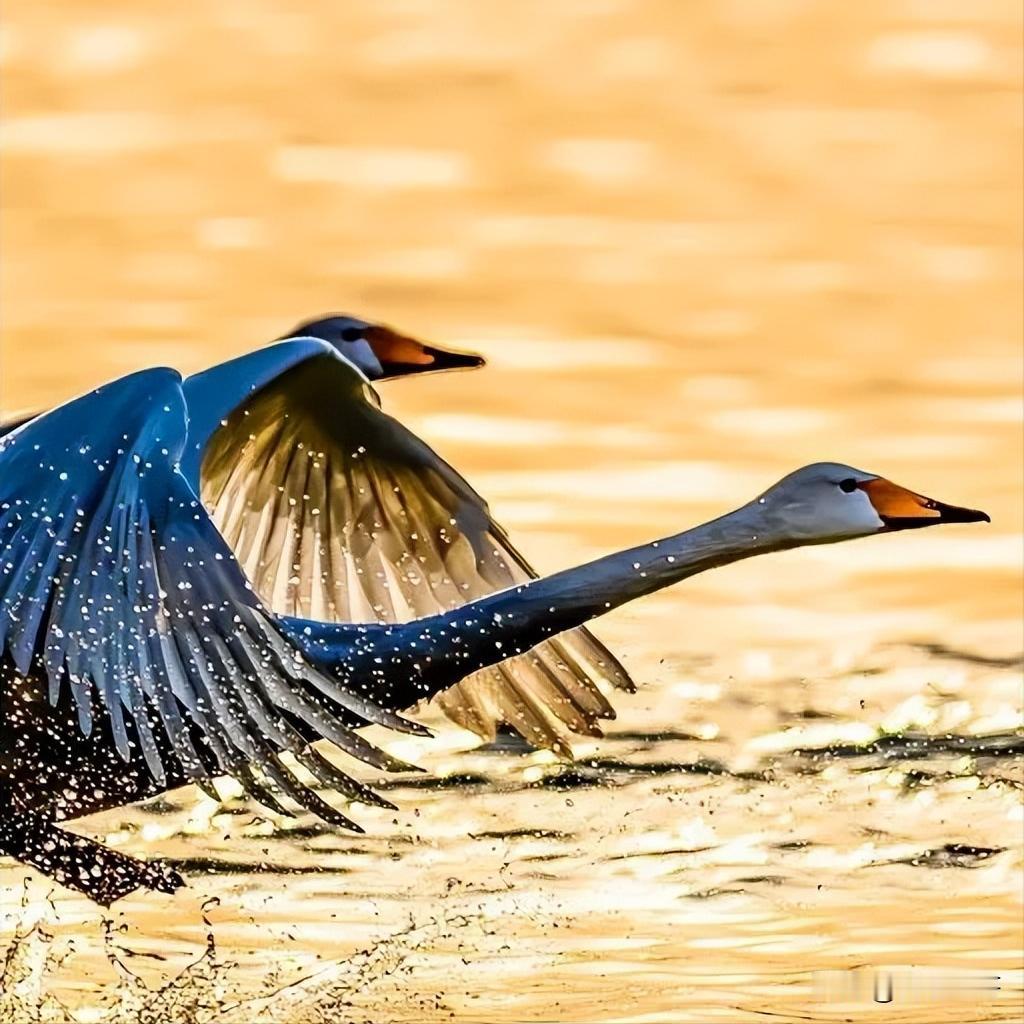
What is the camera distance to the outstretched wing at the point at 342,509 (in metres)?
10.0

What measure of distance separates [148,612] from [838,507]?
214 cm

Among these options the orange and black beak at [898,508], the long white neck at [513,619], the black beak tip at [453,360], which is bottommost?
the long white neck at [513,619]

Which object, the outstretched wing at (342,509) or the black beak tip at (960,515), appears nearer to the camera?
the black beak tip at (960,515)

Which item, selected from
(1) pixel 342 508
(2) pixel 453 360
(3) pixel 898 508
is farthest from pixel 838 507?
(2) pixel 453 360

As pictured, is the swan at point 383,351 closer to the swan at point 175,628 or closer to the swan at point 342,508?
the swan at point 342,508

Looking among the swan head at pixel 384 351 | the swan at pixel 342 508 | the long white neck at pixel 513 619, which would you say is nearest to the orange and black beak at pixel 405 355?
the swan head at pixel 384 351

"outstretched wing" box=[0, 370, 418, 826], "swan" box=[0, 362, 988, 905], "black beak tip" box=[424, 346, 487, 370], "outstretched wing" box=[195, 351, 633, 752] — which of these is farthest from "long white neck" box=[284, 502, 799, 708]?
"black beak tip" box=[424, 346, 487, 370]

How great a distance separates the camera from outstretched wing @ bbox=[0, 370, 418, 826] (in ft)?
24.6

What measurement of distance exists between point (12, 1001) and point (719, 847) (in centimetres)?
286

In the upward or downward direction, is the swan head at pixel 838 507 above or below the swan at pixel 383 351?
below

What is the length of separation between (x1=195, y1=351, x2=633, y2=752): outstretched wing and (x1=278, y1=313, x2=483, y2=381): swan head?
3.00 ft

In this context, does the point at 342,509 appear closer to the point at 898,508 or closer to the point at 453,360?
the point at 453,360

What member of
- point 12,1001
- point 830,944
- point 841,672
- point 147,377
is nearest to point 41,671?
point 147,377

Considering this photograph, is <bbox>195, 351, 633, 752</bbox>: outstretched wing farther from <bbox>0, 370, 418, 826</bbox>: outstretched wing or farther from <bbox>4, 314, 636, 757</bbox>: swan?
<bbox>0, 370, 418, 826</bbox>: outstretched wing
